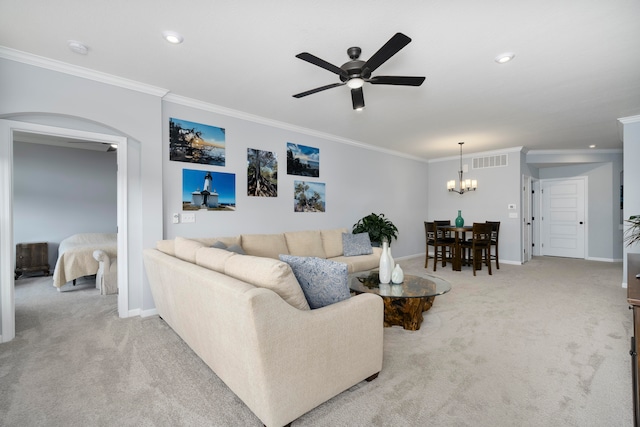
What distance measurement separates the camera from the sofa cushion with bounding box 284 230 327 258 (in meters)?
4.39

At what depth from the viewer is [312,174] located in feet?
16.9

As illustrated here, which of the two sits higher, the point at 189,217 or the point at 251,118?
the point at 251,118

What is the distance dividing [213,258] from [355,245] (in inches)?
121

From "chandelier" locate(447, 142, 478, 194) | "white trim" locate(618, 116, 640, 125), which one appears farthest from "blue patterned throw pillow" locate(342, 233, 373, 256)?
"white trim" locate(618, 116, 640, 125)

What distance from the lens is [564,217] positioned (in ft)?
24.3

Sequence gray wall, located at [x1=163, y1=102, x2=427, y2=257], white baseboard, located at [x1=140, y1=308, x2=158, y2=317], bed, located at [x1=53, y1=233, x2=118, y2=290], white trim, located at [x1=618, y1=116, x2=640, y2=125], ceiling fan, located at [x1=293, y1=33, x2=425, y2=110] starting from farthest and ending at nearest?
white trim, located at [x1=618, y1=116, x2=640, y2=125] → bed, located at [x1=53, y1=233, x2=118, y2=290] → gray wall, located at [x1=163, y1=102, x2=427, y2=257] → white baseboard, located at [x1=140, y1=308, x2=158, y2=317] → ceiling fan, located at [x1=293, y1=33, x2=425, y2=110]

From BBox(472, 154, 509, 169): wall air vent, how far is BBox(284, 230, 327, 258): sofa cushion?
4.63 m

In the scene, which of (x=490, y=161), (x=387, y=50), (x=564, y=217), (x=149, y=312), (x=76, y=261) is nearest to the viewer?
(x=387, y=50)

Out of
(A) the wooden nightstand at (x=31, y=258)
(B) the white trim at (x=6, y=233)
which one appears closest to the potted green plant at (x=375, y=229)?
(B) the white trim at (x=6, y=233)

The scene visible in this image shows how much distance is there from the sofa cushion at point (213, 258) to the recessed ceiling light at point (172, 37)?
1758 mm

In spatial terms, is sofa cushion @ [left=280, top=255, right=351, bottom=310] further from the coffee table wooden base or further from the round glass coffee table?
the coffee table wooden base

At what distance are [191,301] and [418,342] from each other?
195 centimetres

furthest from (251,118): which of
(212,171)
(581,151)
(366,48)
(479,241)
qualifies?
(581,151)

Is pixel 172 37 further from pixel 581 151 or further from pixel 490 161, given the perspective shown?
pixel 581 151
